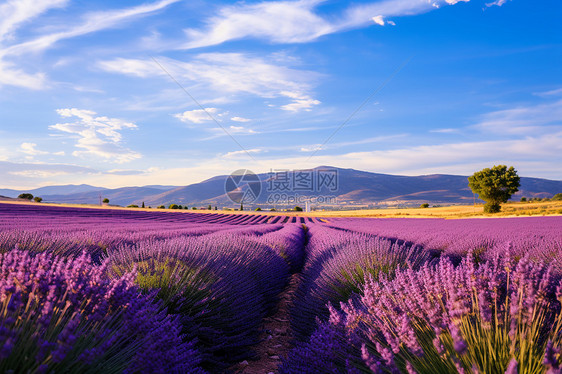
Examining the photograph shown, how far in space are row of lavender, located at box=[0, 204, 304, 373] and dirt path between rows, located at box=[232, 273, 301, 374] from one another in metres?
0.16

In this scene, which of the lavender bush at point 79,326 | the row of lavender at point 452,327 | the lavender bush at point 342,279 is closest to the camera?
the lavender bush at point 79,326

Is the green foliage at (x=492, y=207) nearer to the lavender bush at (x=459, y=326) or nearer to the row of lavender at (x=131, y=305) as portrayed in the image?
the row of lavender at (x=131, y=305)

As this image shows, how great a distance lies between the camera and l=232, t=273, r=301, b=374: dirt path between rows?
3117mm

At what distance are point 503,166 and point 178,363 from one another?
162 ft

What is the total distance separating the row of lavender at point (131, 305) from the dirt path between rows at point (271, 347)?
0.51 feet

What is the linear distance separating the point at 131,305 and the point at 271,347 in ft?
7.73

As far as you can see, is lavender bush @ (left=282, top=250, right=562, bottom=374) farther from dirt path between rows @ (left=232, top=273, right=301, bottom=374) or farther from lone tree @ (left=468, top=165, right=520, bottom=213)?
lone tree @ (left=468, top=165, right=520, bottom=213)

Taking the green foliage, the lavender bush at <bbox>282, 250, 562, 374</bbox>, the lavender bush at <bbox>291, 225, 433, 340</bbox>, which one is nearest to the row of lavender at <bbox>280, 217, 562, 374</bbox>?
the lavender bush at <bbox>282, 250, 562, 374</bbox>

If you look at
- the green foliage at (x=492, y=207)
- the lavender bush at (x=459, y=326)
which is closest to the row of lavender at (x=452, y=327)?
the lavender bush at (x=459, y=326)

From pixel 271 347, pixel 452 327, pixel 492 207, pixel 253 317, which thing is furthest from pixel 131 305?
pixel 492 207

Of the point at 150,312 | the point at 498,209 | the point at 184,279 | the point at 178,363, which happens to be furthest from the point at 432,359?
the point at 498,209

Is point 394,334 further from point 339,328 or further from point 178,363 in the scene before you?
point 178,363

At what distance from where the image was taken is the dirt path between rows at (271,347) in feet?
10.2

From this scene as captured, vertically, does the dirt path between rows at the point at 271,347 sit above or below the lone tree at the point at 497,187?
below
